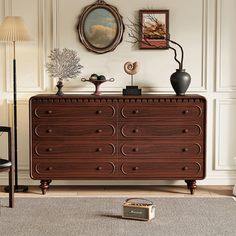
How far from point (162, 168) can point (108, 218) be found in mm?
936

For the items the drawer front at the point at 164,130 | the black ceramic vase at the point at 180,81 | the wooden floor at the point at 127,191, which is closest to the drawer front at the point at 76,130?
the drawer front at the point at 164,130

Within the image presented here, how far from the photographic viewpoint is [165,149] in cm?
495

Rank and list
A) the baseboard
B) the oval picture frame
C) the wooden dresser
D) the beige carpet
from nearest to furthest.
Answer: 1. the beige carpet
2. the wooden dresser
3. the oval picture frame
4. the baseboard

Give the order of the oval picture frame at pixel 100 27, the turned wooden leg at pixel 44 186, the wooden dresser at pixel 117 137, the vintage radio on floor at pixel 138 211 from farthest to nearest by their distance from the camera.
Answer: the oval picture frame at pixel 100 27
the turned wooden leg at pixel 44 186
the wooden dresser at pixel 117 137
the vintage radio on floor at pixel 138 211

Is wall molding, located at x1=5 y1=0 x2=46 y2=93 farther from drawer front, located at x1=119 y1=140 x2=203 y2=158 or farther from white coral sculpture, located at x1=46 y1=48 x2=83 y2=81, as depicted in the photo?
drawer front, located at x1=119 y1=140 x2=203 y2=158

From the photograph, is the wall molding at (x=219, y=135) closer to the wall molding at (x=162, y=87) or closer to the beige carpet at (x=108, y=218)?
the wall molding at (x=162, y=87)

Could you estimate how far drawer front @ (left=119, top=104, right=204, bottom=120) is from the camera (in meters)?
4.91

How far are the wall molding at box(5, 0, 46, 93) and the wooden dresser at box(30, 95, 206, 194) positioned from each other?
43 cm

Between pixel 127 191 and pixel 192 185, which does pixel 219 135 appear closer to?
pixel 192 185

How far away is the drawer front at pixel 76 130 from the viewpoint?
4.93 m

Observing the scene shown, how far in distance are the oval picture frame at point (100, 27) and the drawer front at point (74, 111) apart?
63 centimetres

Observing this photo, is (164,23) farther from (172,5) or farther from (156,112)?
(156,112)

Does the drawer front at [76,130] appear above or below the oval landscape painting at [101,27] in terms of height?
below

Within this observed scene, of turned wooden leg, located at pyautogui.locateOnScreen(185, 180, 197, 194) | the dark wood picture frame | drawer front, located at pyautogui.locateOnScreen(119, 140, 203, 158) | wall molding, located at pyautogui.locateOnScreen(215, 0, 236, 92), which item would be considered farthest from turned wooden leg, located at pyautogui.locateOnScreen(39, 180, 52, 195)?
wall molding, located at pyautogui.locateOnScreen(215, 0, 236, 92)
